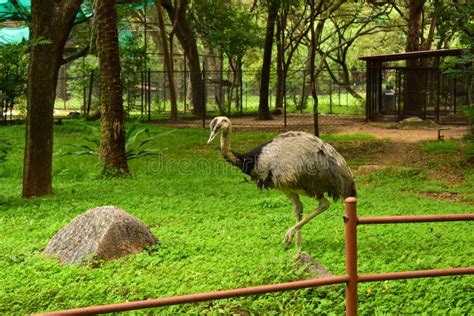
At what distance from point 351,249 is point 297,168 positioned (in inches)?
113

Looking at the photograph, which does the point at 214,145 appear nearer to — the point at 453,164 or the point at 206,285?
the point at 453,164

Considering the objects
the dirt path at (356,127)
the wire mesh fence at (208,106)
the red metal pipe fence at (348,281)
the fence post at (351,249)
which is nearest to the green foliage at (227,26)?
the wire mesh fence at (208,106)

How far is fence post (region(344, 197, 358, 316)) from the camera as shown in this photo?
12.3 ft

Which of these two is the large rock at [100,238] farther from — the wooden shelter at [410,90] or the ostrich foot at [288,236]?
the wooden shelter at [410,90]

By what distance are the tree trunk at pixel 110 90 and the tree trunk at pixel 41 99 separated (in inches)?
54.3

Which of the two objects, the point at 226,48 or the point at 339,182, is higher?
the point at 226,48

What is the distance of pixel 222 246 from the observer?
23.0ft

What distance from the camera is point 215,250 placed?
6.88 metres

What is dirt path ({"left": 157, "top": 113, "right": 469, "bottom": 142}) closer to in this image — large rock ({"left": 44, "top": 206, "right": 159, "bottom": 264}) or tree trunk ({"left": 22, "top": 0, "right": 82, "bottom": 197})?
tree trunk ({"left": 22, "top": 0, "right": 82, "bottom": 197})

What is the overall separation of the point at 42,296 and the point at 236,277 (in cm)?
154

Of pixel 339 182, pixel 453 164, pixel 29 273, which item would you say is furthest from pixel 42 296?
pixel 453 164

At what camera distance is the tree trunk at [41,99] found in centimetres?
1017

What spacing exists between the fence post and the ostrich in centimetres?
284

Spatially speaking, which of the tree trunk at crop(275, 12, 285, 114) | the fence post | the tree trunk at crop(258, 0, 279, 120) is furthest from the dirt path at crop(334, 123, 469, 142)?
the fence post
